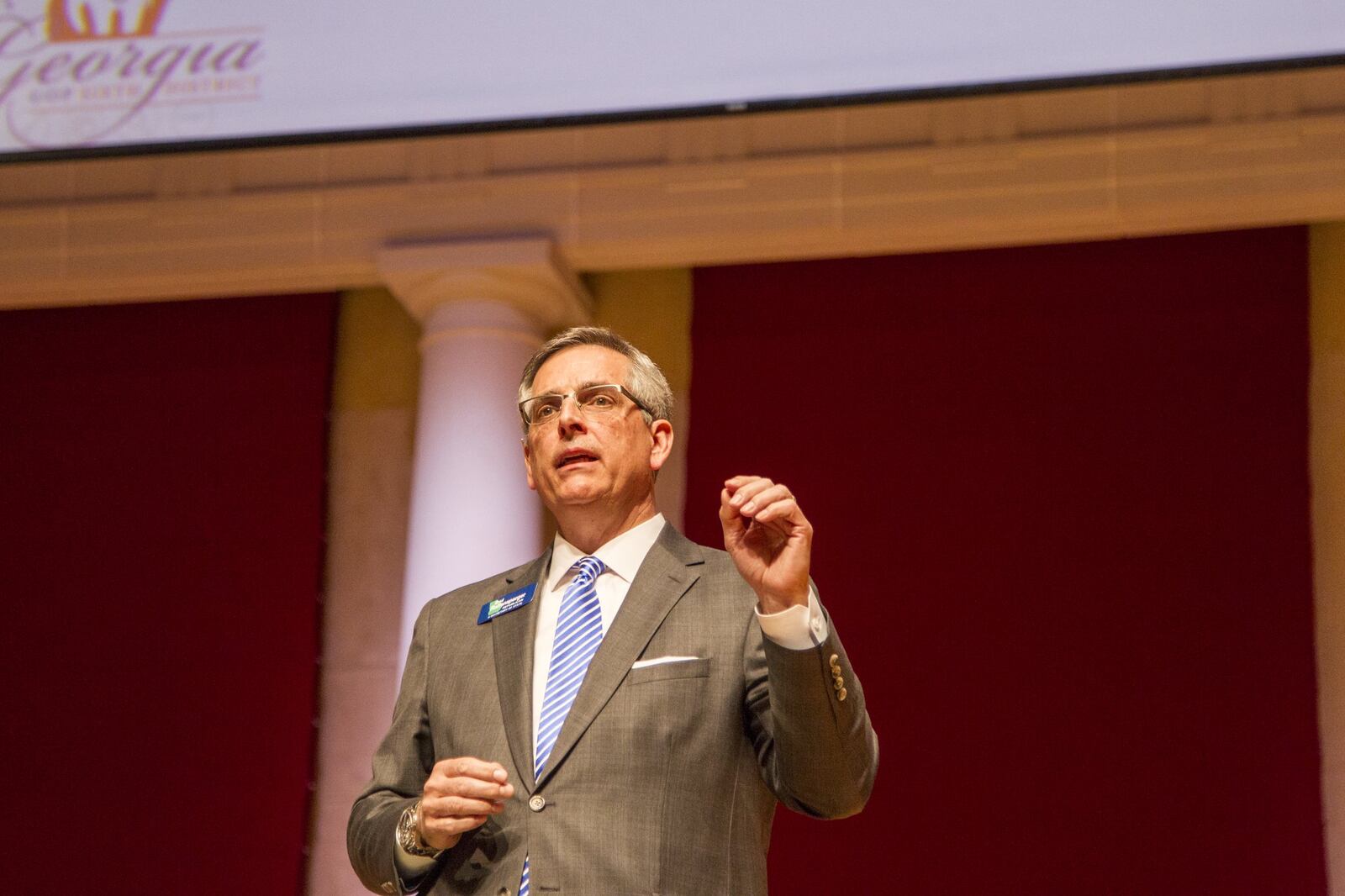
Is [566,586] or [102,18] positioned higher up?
[102,18]

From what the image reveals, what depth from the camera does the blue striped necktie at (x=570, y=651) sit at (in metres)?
1.94

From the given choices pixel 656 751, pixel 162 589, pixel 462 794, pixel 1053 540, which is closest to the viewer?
pixel 462 794

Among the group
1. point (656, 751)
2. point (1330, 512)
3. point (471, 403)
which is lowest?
point (656, 751)

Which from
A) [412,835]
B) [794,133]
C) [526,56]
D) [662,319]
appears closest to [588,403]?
[412,835]

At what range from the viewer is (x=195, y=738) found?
14.3 ft

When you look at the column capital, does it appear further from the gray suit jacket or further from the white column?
the gray suit jacket

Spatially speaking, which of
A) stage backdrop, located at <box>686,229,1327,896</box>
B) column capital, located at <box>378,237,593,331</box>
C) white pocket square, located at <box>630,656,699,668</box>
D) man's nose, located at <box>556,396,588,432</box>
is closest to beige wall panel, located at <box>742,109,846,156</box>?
stage backdrop, located at <box>686,229,1327,896</box>

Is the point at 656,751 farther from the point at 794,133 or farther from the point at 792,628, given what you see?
the point at 794,133

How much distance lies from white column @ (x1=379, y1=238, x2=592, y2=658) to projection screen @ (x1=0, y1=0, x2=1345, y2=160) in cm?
54

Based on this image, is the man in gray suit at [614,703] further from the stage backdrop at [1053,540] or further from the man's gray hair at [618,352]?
the stage backdrop at [1053,540]

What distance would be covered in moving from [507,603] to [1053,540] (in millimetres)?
2296

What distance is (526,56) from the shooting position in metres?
3.93

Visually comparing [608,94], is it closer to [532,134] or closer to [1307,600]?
[532,134]

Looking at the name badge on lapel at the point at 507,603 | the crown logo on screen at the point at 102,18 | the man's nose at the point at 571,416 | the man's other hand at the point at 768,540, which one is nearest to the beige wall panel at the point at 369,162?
the crown logo on screen at the point at 102,18
